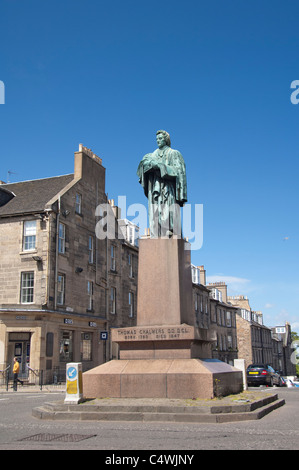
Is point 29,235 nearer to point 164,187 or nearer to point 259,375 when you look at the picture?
point 259,375

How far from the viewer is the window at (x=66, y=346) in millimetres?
29609

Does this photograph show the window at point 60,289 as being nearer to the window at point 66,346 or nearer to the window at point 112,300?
the window at point 66,346

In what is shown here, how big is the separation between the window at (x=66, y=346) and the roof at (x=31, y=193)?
8194 mm

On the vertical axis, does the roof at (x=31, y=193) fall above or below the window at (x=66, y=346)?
above

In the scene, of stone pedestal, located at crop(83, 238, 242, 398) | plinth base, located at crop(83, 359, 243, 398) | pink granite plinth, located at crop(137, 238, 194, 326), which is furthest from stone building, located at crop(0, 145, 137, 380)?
plinth base, located at crop(83, 359, 243, 398)

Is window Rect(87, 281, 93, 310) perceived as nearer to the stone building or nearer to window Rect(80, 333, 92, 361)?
the stone building

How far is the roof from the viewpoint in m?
30.5

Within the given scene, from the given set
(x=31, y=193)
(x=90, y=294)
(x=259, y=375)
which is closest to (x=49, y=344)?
(x=90, y=294)

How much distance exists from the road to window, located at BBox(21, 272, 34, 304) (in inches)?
754

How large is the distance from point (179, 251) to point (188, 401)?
4303 mm

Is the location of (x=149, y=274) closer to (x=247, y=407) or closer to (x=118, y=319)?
(x=247, y=407)

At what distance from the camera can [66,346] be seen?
30.3 meters

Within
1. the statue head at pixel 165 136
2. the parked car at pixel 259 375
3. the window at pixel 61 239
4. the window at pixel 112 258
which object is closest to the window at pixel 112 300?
the window at pixel 112 258
